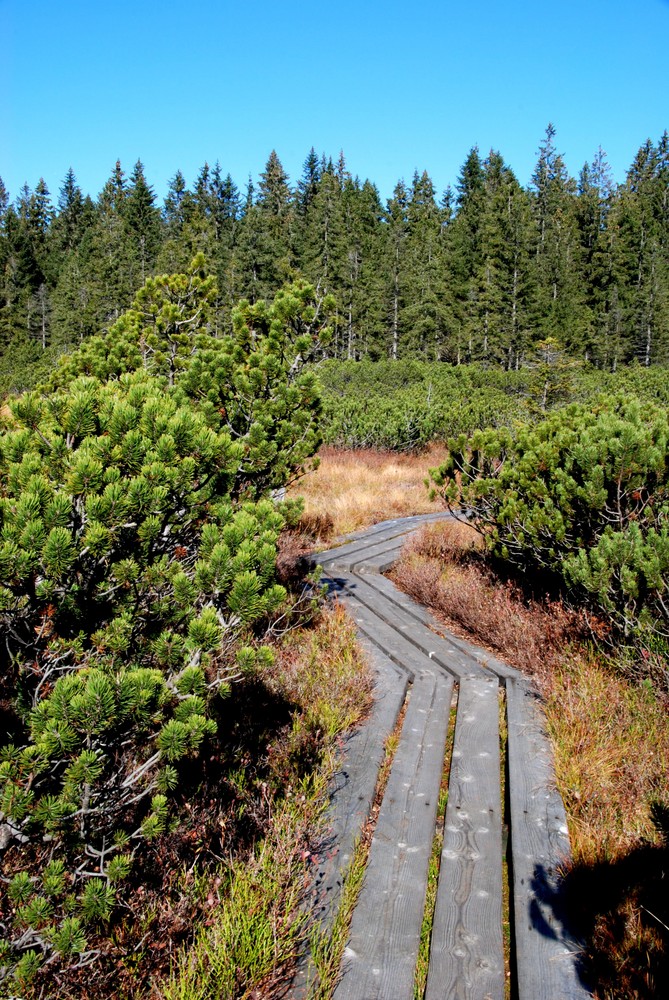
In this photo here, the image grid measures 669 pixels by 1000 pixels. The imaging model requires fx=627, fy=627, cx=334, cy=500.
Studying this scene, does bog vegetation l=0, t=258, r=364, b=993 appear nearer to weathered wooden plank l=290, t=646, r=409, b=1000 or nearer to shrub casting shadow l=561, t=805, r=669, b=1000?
weathered wooden plank l=290, t=646, r=409, b=1000

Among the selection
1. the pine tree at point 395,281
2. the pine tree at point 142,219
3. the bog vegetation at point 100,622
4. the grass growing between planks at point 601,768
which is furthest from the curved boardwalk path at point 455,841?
the pine tree at point 142,219

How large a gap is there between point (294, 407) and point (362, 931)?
12.6 ft

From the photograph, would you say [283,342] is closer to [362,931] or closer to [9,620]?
[9,620]

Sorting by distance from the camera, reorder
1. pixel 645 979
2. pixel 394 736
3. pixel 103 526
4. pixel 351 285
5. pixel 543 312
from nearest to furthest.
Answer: pixel 103 526 < pixel 645 979 < pixel 394 736 < pixel 543 312 < pixel 351 285

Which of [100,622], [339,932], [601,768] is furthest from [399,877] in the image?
[100,622]

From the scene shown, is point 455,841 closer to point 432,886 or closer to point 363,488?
point 432,886

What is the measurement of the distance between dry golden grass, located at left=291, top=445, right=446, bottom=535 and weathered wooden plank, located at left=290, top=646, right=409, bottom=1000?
3845 millimetres

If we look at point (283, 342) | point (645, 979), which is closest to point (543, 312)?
point (283, 342)

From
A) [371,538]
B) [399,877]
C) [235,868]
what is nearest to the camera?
[235,868]

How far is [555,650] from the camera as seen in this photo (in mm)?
4754

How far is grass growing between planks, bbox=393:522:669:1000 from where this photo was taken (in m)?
2.33

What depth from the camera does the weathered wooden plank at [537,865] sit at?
2295 mm

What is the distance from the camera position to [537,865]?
2814 mm

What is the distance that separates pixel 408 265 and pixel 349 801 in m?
49.8
